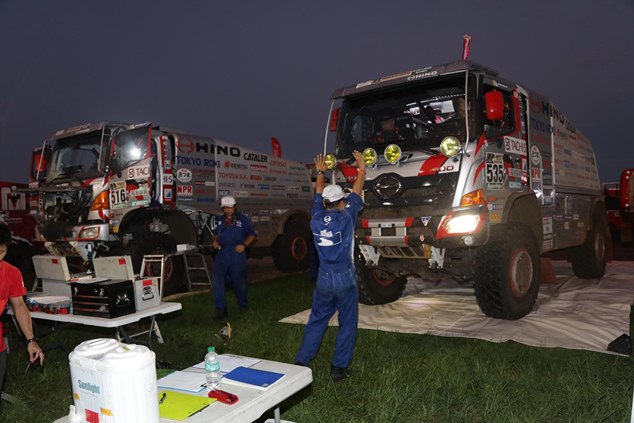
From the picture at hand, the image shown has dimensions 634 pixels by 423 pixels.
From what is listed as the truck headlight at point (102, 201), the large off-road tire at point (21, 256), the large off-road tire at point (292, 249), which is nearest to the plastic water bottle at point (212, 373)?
the truck headlight at point (102, 201)

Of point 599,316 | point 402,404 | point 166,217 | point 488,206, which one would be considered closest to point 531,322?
point 599,316

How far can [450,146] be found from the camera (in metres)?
5.77

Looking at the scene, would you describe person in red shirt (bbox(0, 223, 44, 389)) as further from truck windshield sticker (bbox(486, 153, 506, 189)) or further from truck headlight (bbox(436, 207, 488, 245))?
truck windshield sticker (bbox(486, 153, 506, 189))

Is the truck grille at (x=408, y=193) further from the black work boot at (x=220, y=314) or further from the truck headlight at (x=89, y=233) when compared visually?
the truck headlight at (x=89, y=233)

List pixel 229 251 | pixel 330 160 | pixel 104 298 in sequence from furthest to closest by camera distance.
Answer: pixel 229 251
pixel 330 160
pixel 104 298

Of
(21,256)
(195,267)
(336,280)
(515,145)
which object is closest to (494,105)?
(515,145)

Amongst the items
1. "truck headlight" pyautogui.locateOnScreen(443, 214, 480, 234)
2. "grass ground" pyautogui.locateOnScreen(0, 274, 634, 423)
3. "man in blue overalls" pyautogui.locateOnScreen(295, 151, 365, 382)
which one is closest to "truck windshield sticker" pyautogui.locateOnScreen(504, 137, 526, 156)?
"truck headlight" pyautogui.locateOnScreen(443, 214, 480, 234)

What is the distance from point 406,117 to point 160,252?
473cm

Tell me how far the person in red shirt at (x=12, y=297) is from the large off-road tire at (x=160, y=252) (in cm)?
475

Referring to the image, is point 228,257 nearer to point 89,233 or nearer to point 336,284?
point 89,233

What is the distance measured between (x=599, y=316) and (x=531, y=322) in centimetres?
97

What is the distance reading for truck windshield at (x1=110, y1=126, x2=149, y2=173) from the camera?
8.70m

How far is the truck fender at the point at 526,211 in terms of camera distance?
6407mm

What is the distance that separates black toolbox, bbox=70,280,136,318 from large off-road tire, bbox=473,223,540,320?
151 inches
